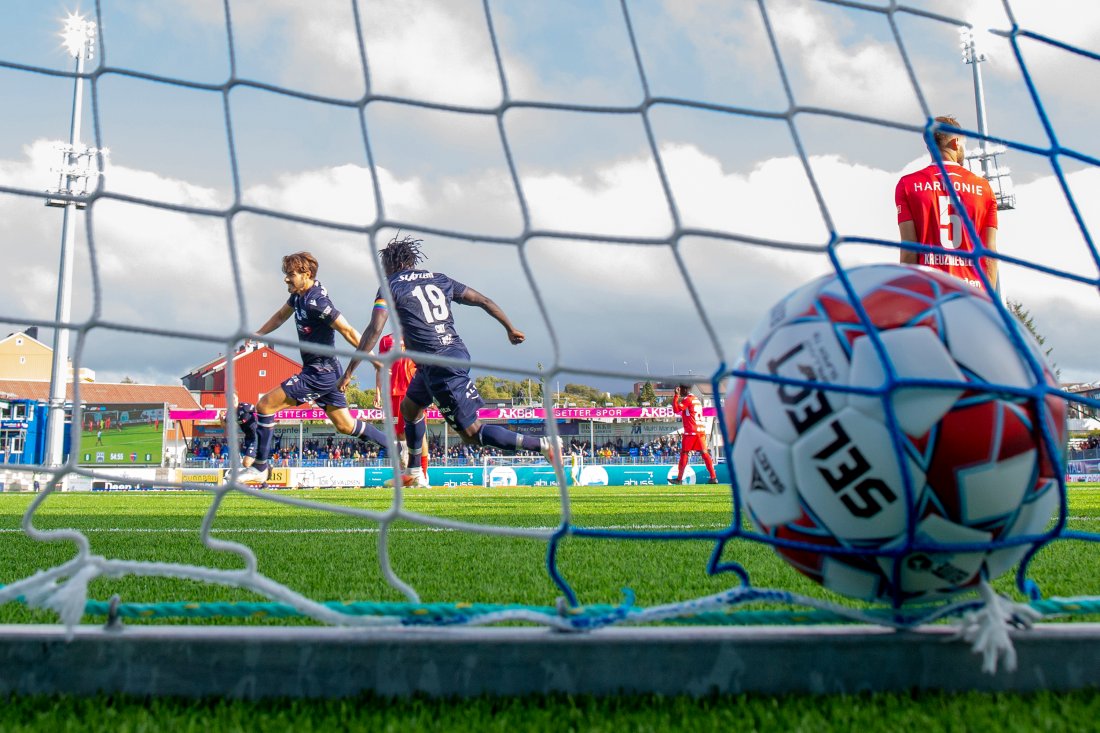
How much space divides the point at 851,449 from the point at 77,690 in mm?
1326

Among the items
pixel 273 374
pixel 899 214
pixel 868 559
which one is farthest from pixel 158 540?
pixel 273 374

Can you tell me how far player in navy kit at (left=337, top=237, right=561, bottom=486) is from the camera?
6.77m

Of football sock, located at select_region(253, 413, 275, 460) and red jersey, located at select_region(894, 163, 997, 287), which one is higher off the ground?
red jersey, located at select_region(894, 163, 997, 287)

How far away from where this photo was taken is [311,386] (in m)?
8.37

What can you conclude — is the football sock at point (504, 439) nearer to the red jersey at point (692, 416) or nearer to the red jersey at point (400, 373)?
the red jersey at point (400, 373)

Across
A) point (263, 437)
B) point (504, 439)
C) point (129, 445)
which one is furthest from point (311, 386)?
point (129, 445)

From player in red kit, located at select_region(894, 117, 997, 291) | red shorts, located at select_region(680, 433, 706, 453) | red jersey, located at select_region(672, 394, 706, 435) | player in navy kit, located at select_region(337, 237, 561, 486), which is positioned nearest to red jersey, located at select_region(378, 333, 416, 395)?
player in navy kit, located at select_region(337, 237, 561, 486)

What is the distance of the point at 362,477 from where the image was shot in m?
21.3

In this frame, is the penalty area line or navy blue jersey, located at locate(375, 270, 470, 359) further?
navy blue jersey, located at locate(375, 270, 470, 359)

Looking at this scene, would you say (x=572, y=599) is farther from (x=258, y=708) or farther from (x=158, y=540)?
(x=158, y=540)

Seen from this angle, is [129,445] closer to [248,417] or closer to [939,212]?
[248,417]

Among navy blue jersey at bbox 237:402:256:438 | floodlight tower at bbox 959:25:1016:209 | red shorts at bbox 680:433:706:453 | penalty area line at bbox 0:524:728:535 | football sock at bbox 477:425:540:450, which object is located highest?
floodlight tower at bbox 959:25:1016:209

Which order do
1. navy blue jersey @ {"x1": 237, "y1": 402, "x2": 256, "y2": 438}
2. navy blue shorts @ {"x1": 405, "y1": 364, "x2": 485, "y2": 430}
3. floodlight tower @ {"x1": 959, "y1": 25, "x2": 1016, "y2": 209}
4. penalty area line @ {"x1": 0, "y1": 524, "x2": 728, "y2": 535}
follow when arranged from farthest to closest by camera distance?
floodlight tower @ {"x1": 959, "y1": 25, "x2": 1016, "y2": 209}
navy blue jersey @ {"x1": 237, "y1": 402, "x2": 256, "y2": 438}
navy blue shorts @ {"x1": 405, "y1": 364, "x2": 485, "y2": 430}
penalty area line @ {"x1": 0, "y1": 524, "x2": 728, "y2": 535}

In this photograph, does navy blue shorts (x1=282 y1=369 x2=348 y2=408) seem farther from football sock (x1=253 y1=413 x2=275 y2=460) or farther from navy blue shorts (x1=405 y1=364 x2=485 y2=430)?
navy blue shorts (x1=405 y1=364 x2=485 y2=430)
